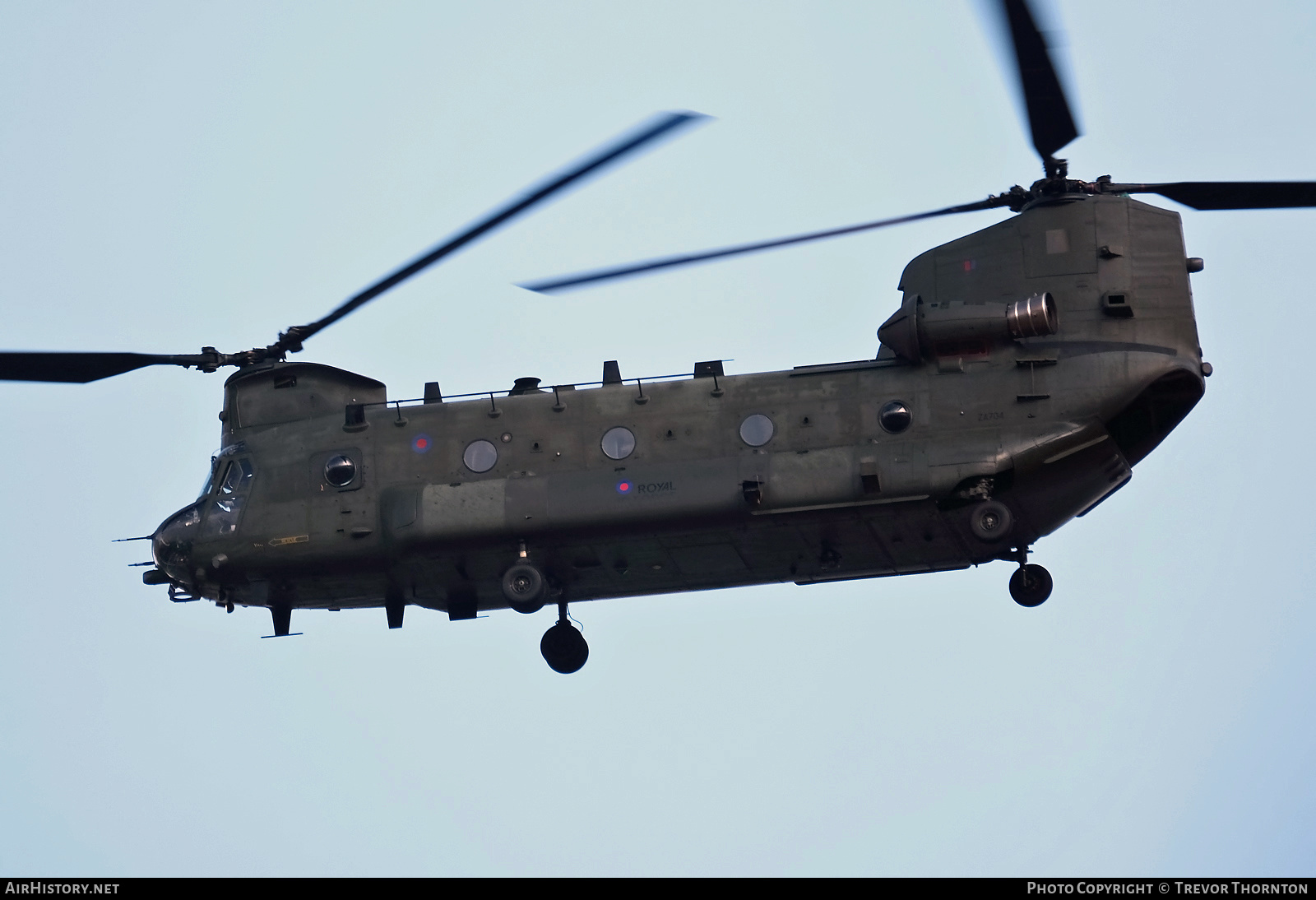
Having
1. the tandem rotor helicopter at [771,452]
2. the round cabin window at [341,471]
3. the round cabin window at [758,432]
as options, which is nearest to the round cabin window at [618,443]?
the tandem rotor helicopter at [771,452]

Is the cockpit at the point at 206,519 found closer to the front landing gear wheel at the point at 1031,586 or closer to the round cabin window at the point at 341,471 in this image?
the round cabin window at the point at 341,471

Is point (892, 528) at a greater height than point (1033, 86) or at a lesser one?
lesser

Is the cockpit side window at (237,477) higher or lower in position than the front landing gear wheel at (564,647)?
higher

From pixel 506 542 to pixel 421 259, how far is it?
4.79 m

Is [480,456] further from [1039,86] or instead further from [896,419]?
[1039,86]

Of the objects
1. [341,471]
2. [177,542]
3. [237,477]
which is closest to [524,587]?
[341,471]

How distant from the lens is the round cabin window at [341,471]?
117 feet

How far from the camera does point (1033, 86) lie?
30891 millimetres

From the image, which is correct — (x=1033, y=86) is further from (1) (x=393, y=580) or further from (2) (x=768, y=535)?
(1) (x=393, y=580)

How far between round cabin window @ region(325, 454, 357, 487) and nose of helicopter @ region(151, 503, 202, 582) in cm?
249

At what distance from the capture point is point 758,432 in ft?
112

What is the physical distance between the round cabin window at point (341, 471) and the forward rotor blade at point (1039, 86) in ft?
40.7

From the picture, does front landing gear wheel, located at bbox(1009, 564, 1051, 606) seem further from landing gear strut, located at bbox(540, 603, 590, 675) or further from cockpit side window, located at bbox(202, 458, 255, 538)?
cockpit side window, located at bbox(202, 458, 255, 538)
